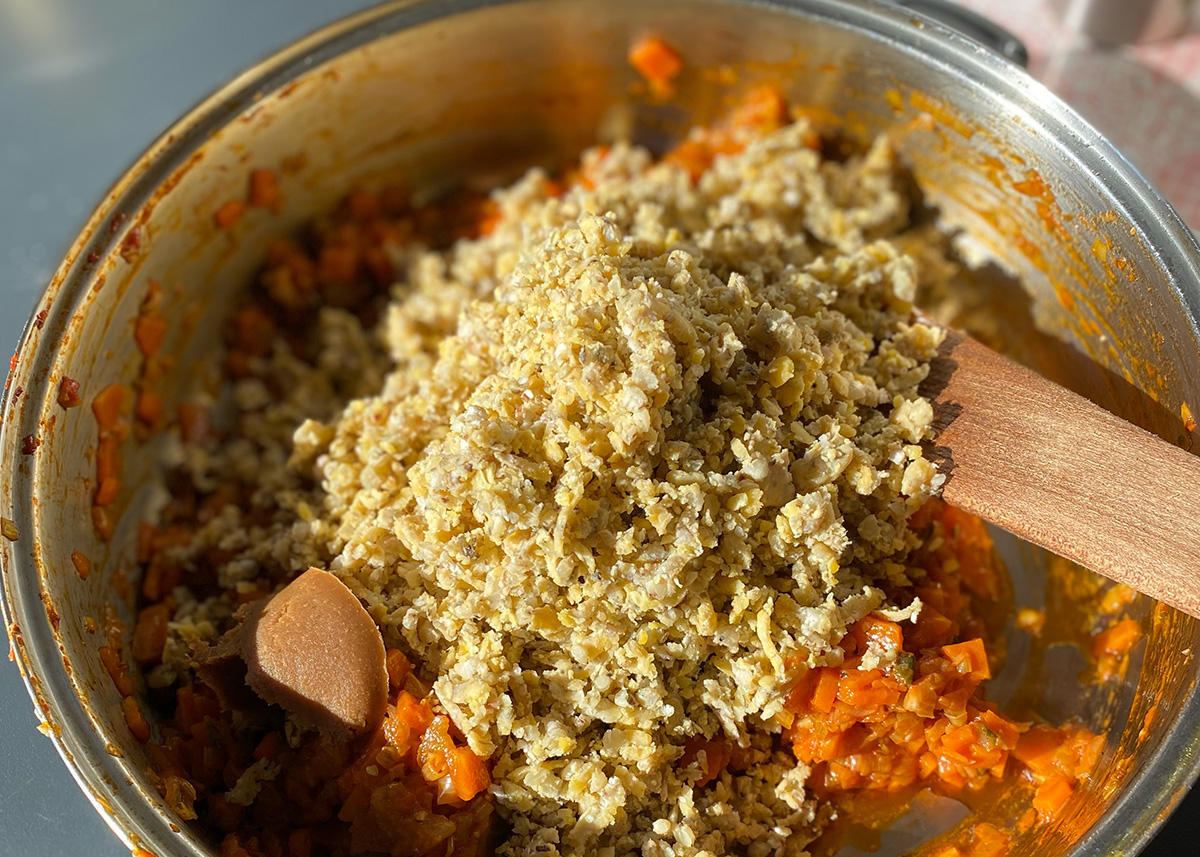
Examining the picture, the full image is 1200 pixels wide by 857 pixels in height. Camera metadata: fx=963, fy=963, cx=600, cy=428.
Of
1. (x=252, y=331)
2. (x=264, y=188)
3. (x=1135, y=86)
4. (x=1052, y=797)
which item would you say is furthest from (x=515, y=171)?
(x=1052, y=797)

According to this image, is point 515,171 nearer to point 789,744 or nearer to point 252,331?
point 252,331

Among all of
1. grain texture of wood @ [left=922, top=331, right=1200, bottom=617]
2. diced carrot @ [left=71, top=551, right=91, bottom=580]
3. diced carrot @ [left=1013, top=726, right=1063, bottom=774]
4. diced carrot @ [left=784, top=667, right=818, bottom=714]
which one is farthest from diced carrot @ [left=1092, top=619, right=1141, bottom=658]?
diced carrot @ [left=71, top=551, right=91, bottom=580]

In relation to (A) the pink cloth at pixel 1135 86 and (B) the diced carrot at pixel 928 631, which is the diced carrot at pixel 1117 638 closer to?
(B) the diced carrot at pixel 928 631

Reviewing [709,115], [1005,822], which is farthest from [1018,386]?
[709,115]

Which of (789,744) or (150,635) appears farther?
(150,635)

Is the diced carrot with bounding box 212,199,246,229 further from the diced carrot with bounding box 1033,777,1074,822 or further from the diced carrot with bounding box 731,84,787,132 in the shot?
the diced carrot with bounding box 1033,777,1074,822
